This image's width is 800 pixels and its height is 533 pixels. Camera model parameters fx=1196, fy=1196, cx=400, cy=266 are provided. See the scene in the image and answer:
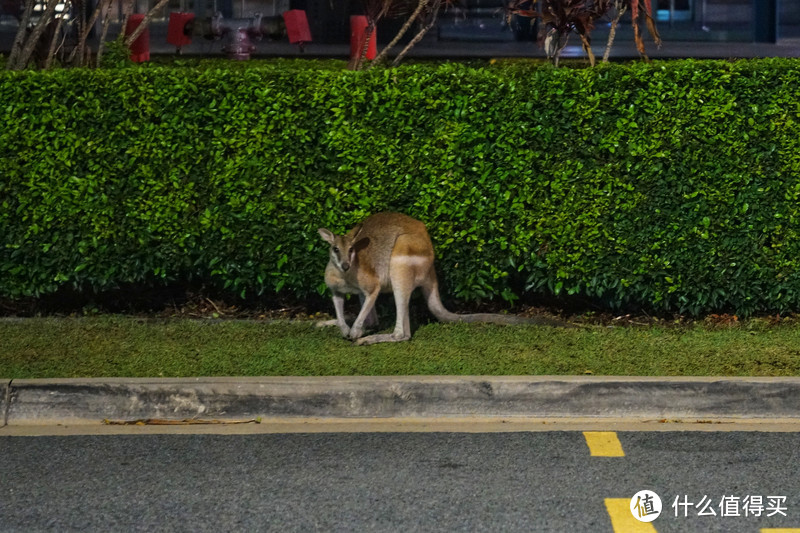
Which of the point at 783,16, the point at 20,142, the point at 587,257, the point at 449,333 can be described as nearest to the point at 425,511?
the point at 449,333

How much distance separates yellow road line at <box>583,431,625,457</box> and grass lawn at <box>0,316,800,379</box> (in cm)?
79

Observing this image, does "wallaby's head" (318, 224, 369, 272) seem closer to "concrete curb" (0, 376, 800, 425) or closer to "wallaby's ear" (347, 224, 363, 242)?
"wallaby's ear" (347, 224, 363, 242)

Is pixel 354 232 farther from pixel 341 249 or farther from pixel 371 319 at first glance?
pixel 371 319

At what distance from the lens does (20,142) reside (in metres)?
8.97

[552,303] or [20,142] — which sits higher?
[20,142]

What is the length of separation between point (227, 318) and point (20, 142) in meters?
2.06

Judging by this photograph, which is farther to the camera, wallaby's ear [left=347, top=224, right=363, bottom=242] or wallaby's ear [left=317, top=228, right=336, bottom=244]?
wallaby's ear [left=347, top=224, right=363, bottom=242]

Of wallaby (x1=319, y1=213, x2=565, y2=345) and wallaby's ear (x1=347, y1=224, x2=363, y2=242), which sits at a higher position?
wallaby's ear (x1=347, y1=224, x2=363, y2=242)

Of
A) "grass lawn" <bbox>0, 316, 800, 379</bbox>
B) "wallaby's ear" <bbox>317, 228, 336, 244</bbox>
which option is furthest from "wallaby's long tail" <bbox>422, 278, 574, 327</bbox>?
"wallaby's ear" <bbox>317, 228, 336, 244</bbox>

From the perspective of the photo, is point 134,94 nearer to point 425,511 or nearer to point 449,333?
point 449,333

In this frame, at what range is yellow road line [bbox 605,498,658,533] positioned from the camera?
16.9 ft

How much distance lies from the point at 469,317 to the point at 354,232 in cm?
113

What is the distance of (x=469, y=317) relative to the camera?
8.84m

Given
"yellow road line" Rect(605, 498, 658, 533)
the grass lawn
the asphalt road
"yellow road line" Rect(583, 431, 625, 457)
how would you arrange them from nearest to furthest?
"yellow road line" Rect(605, 498, 658, 533) → the asphalt road → "yellow road line" Rect(583, 431, 625, 457) → the grass lawn
